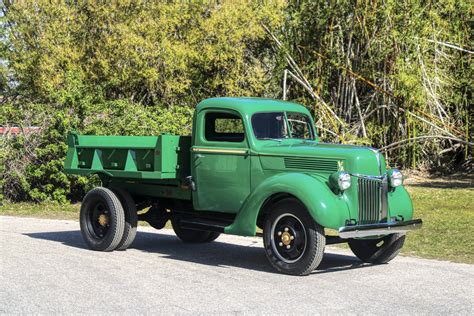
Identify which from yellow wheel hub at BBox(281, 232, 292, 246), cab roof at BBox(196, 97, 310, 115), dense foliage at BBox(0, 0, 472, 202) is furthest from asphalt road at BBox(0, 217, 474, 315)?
dense foliage at BBox(0, 0, 472, 202)

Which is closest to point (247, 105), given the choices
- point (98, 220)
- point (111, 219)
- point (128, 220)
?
point (128, 220)

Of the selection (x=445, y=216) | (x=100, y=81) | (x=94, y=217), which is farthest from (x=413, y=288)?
(x=100, y=81)

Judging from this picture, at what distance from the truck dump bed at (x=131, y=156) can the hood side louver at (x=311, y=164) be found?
5.62ft

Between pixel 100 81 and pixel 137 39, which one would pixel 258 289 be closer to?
pixel 137 39

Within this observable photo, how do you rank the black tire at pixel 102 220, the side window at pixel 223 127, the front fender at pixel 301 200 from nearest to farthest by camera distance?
the front fender at pixel 301 200
the side window at pixel 223 127
the black tire at pixel 102 220

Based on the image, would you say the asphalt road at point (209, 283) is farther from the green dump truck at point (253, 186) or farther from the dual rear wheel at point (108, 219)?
the green dump truck at point (253, 186)

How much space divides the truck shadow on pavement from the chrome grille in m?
0.74

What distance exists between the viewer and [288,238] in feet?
29.9

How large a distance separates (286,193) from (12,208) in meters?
9.46

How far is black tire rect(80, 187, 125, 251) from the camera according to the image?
1082 cm

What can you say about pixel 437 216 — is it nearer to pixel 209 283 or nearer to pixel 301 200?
pixel 301 200

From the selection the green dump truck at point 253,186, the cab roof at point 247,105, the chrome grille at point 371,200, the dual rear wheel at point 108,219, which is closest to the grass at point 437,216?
the green dump truck at point 253,186

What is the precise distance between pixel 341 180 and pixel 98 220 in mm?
3885

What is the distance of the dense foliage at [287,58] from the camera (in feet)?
67.3
